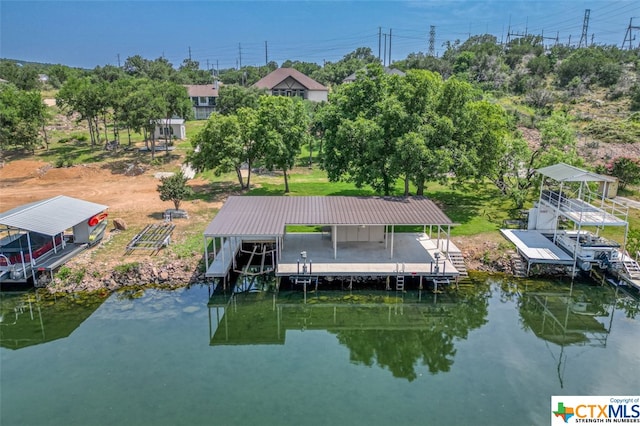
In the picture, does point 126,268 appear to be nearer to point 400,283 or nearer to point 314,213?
point 314,213

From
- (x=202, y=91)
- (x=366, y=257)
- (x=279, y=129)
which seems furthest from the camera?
(x=202, y=91)

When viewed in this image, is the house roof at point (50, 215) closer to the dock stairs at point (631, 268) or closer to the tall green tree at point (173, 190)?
the tall green tree at point (173, 190)

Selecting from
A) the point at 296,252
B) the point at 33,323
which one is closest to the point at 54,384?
the point at 33,323

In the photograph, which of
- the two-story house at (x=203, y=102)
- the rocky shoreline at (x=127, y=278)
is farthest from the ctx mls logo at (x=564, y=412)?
the two-story house at (x=203, y=102)

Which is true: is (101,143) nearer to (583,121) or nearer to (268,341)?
(268,341)

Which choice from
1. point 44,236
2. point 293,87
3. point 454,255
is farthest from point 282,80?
point 454,255

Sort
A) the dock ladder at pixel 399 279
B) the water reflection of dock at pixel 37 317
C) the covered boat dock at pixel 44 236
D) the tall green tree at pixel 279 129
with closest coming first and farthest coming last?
the water reflection of dock at pixel 37 317
the covered boat dock at pixel 44 236
the dock ladder at pixel 399 279
the tall green tree at pixel 279 129

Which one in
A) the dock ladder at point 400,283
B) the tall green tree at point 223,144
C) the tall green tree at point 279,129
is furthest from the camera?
the tall green tree at point 223,144
